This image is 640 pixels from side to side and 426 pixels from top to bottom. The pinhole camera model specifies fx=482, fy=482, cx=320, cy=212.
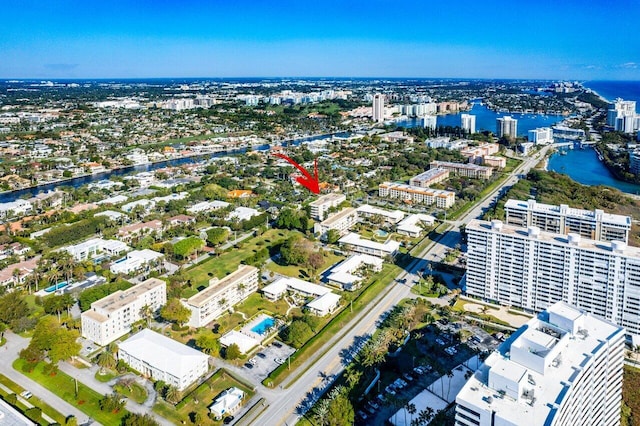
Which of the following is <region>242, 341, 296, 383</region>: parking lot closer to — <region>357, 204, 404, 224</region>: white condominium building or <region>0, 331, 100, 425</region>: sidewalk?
<region>0, 331, 100, 425</region>: sidewalk

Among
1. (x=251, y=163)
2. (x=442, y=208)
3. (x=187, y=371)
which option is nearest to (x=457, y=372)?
(x=187, y=371)

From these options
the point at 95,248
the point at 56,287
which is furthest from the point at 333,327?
the point at 95,248

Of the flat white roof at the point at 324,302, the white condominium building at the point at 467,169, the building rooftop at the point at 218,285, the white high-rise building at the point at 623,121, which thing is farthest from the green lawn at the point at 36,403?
the white high-rise building at the point at 623,121

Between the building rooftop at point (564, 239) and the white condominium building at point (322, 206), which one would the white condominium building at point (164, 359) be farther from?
the white condominium building at point (322, 206)

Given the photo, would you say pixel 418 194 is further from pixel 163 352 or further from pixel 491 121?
pixel 491 121

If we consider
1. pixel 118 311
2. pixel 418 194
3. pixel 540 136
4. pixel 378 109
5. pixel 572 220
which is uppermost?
pixel 378 109

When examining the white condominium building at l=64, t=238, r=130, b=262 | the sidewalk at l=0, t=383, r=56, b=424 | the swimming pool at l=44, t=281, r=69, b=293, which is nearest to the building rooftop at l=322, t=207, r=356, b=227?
the white condominium building at l=64, t=238, r=130, b=262

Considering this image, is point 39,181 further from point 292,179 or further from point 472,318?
point 472,318
